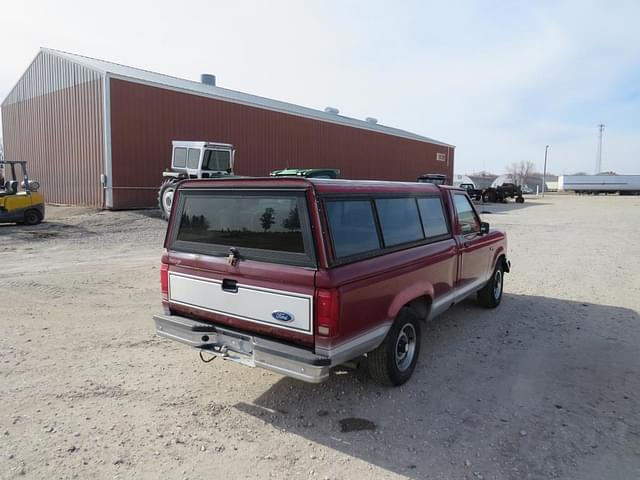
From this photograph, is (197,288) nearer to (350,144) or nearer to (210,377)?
(210,377)

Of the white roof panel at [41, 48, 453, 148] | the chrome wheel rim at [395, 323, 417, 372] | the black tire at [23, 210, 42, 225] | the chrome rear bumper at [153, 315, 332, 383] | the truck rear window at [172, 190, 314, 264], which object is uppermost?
the white roof panel at [41, 48, 453, 148]

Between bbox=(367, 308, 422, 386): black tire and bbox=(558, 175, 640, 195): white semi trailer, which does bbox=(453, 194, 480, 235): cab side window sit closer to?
bbox=(367, 308, 422, 386): black tire

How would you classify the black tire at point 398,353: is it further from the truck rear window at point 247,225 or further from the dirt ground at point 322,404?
the truck rear window at point 247,225

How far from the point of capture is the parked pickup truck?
11.4ft

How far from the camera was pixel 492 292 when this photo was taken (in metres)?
6.79

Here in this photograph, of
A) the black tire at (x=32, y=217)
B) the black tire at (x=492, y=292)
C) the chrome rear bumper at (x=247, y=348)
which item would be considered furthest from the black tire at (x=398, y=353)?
the black tire at (x=32, y=217)

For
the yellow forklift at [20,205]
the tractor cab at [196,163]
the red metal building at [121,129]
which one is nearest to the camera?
the yellow forklift at [20,205]

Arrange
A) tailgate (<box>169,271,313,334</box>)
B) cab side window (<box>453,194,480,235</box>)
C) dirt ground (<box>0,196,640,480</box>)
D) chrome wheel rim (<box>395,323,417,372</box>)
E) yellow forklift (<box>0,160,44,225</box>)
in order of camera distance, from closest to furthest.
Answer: dirt ground (<box>0,196,640,480</box>), tailgate (<box>169,271,313,334</box>), chrome wheel rim (<box>395,323,417,372</box>), cab side window (<box>453,194,480,235</box>), yellow forklift (<box>0,160,44,225</box>)

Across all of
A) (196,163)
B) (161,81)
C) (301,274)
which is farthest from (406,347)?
(161,81)

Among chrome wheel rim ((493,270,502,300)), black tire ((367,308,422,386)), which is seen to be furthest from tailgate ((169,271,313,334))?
chrome wheel rim ((493,270,502,300))

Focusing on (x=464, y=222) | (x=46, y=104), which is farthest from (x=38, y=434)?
(x=46, y=104)

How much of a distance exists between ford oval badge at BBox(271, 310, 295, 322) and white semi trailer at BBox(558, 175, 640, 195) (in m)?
79.5

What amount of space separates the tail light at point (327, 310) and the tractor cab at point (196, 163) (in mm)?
14826

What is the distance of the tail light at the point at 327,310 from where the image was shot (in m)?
3.39
